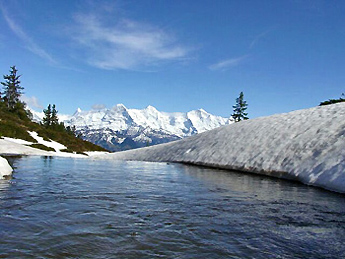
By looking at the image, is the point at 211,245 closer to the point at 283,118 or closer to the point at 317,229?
the point at 317,229

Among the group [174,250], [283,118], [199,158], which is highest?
[283,118]

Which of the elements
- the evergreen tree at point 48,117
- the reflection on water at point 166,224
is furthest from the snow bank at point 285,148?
the evergreen tree at point 48,117

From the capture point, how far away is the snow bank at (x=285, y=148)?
1319 cm

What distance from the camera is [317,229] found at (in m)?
6.08

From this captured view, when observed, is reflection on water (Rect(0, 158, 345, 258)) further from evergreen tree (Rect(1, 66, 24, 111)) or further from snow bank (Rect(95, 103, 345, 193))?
evergreen tree (Rect(1, 66, 24, 111))

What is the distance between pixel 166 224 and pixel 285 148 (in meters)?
12.9

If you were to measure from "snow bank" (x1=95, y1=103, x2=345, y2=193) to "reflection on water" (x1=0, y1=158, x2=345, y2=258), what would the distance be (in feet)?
10.9

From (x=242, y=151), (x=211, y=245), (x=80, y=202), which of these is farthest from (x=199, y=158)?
(x=211, y=245)

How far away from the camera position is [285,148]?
669 inches

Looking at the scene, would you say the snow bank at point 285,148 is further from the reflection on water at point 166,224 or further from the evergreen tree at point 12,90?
the evergreen tree at point 12,90

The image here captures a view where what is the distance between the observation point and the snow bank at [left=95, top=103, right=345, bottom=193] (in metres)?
13.2

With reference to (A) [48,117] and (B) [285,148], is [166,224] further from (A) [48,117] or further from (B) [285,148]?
(A) [48,117]

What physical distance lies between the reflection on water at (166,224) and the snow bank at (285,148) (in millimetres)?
3320

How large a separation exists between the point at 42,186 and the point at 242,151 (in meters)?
13.8
